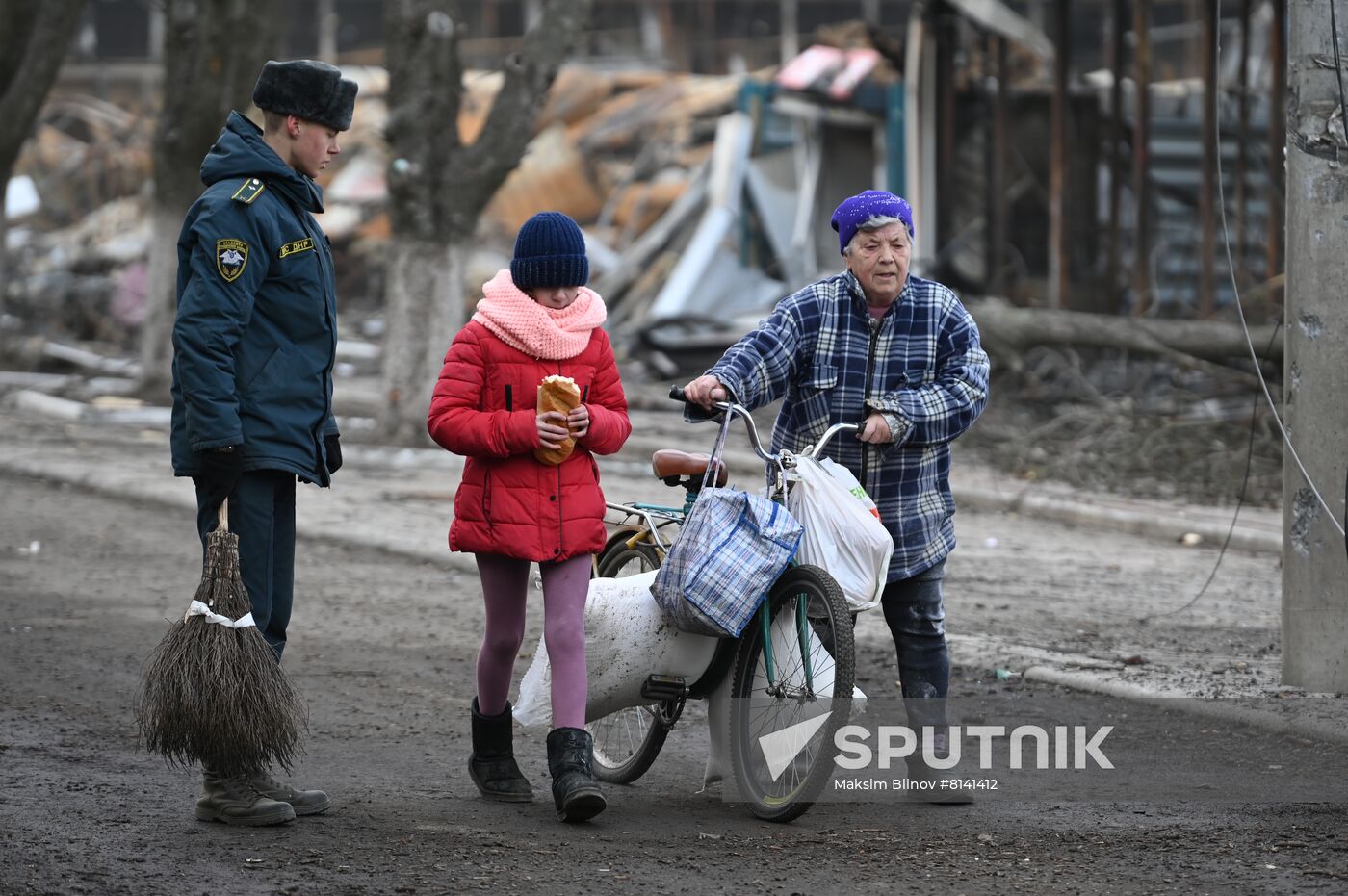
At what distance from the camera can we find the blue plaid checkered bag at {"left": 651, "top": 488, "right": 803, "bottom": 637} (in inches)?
192

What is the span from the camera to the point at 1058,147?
1717cm

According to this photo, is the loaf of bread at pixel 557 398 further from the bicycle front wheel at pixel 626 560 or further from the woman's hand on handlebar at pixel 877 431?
the woman's hand on handlebar at pixel 877 431

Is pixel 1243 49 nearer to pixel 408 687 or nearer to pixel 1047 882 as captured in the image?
pixel 408 687

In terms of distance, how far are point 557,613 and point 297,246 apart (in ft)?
4.11

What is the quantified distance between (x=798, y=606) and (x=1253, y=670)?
2.89 meters

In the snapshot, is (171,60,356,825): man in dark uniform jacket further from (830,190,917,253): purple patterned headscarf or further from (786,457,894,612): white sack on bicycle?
(830,190,917,253): purple patterned headscarf

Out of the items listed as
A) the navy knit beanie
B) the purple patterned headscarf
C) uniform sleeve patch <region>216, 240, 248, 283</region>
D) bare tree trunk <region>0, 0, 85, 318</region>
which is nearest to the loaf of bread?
the navy knit beanie

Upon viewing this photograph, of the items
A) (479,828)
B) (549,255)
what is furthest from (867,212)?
(479,828)

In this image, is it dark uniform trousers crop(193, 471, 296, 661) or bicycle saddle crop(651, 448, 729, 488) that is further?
bicycle saddle crop(651, 448, 729, 488)

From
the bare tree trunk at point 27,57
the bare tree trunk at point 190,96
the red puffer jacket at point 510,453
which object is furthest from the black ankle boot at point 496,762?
the bare tree trunk at point 27,57

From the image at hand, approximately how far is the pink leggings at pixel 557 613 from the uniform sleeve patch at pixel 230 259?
3.39 feet

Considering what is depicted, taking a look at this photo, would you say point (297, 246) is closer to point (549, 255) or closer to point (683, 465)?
point (549, 255)

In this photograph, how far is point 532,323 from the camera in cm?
487

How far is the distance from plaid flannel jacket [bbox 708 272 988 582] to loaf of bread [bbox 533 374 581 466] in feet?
1.96
